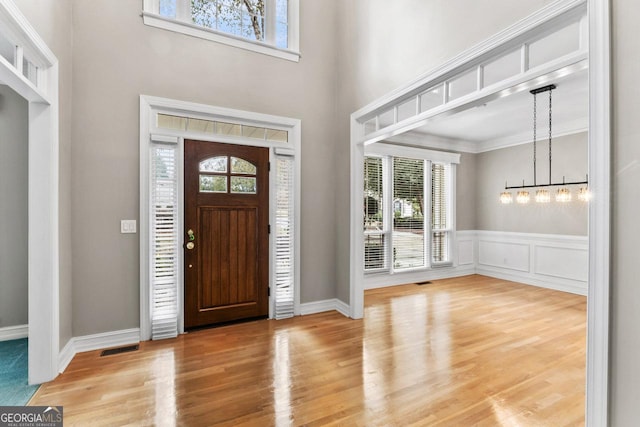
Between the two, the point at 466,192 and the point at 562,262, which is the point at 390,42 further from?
the point at 562,262

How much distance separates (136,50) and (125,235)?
1.92m

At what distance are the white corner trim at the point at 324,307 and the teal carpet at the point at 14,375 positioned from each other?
2.61 metres

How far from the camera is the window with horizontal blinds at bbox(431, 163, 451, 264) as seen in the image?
623cm

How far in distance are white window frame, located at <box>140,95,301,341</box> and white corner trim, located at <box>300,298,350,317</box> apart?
0.99 ft

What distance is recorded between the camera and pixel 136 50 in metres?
3.12

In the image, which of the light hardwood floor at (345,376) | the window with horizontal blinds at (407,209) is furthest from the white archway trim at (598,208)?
the window with horizontal blinds at (407,209)

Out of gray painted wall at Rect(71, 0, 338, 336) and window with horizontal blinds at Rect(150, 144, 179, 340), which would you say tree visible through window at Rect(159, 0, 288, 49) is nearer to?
gray painted wall at Rect(71, 0, 338, 336)

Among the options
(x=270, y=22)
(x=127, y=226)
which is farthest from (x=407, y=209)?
(x=127, y=226)

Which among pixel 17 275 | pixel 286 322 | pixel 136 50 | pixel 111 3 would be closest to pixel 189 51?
pixel 136 50

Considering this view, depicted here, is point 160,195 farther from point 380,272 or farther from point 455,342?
point 380,272

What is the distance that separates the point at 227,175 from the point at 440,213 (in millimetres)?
4597

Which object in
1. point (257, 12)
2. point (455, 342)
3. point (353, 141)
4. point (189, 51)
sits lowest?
point (455, 342)

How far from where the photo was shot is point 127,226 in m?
3.10

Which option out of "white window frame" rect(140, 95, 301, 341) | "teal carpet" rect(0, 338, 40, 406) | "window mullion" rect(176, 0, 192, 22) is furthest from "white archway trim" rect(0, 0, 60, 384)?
"window mullion" rect(176, 0, 192, 22)
